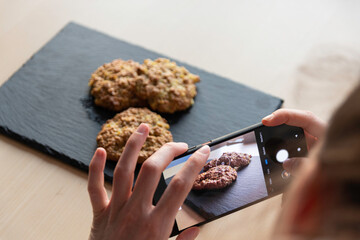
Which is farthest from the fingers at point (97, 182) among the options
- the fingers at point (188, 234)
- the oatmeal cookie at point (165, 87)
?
the oatmeal cookie at point (165, 87)

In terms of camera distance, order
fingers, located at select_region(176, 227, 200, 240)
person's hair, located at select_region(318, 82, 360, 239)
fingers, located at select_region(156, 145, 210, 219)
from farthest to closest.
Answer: fingers, located at select_region(176, 227, 200, 240) → fingers, located at select_region(156, 145, 210, 219) → person's hair, located at select_region(318, 82, 360, 239)

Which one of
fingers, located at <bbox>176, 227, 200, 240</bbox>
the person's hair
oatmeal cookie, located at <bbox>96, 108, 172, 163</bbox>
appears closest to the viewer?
the person's hair

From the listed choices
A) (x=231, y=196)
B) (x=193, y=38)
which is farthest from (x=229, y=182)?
(x=193, y=38)

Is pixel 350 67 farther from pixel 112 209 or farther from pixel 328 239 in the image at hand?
pixel 328 239

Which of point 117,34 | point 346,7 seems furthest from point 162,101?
point 346,7

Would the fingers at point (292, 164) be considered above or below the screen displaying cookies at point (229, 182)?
above

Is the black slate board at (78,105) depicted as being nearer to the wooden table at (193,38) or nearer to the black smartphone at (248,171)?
the wooden table at (193,38)

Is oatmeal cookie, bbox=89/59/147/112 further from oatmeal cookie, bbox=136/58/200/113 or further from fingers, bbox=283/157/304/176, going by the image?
fingers, bbox=283/157/304/176

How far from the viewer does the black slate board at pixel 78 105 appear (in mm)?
1039

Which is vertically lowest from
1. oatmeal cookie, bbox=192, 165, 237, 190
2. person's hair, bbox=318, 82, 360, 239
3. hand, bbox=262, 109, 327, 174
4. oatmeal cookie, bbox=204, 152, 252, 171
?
oatmeal cookie, bbox=192, 165, 237, 190

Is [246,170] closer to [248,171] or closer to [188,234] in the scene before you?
[248,171]

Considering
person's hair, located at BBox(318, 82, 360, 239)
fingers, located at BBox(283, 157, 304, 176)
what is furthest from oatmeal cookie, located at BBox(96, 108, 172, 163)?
person's hair, located at BBox(318, 82, 360, 239)

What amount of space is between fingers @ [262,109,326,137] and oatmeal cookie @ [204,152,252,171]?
0.08 meters

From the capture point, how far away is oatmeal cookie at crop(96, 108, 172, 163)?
0.97m
